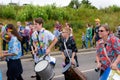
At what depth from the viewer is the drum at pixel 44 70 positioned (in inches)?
331

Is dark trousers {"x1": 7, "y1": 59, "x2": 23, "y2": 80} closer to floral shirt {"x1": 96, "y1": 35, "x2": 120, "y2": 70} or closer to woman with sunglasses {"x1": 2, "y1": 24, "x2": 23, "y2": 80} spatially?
woman with sunglasses {"x1": 2, "y1": 24, "x2": 23, "y2": 80}

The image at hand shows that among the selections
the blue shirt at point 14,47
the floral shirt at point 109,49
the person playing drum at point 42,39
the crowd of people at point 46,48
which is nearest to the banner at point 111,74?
the crowd of people at point 46,48

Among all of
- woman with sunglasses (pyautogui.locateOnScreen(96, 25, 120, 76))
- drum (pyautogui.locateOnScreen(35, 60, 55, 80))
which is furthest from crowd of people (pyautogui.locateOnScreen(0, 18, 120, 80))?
drum (pyautogui.locateOnScreen(35, 60, 55, 80))

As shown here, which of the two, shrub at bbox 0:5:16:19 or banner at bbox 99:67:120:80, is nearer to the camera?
banner at bbox 99:67:120:80

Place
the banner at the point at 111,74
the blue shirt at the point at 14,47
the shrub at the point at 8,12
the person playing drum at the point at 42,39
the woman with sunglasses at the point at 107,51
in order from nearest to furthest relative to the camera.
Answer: the banner at the point at 111,74 → the woman with sunglasses at the point at 107,51 → the blue shirt at the point at 14,47 → the person playing drum at the point at 42,39 → the shrub at the point at 8,12

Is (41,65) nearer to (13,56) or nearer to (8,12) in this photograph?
(13,56)

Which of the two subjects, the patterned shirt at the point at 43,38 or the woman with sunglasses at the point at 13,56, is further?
the patterned shirt at the point at 43,38

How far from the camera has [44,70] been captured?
8.38 metres

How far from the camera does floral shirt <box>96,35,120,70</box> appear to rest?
7320 millimetres

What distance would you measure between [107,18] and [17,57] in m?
28.6

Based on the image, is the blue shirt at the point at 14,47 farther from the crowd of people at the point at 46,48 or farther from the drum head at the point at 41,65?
the drum head at the point at 41,65

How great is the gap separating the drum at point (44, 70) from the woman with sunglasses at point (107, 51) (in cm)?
128

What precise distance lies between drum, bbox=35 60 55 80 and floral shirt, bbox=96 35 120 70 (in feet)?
4.29

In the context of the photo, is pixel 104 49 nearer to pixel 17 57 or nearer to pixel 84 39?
pixel 17 57
